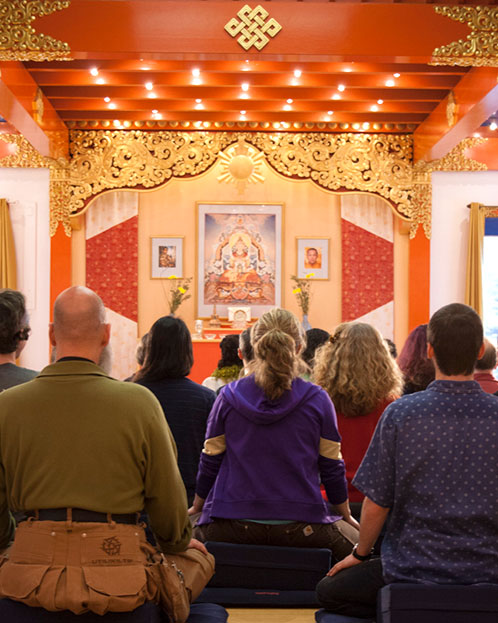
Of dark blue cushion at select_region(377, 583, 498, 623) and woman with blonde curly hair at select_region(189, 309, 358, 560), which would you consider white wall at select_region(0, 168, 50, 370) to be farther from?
dark blue cushion at select_region(377, 583, 498, 623)

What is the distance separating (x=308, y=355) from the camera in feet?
15.4

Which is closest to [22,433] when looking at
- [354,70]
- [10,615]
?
[10,615]

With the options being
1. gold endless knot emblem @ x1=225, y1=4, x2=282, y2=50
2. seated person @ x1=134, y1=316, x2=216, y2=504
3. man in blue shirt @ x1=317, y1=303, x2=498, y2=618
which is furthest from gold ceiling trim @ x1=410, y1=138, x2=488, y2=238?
man in blue shirt @ x1=317, y1=303, x2=498, y2=618

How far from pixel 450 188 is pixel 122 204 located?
485cm

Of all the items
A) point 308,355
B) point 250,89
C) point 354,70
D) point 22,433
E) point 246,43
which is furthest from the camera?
point 250,89

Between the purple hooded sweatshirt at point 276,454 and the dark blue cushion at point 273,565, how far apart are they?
0.44 feet

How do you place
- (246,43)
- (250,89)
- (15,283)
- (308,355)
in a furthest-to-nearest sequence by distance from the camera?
1. (15,283)
2. (250,89)
3. (246,43)
4. (308,355)

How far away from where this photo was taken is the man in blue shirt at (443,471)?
229cm

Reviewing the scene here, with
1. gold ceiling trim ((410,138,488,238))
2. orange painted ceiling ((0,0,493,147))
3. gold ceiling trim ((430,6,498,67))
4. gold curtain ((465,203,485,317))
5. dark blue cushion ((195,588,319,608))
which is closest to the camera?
dark blue cushion ((195,588,319,608))

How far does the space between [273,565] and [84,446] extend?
127 cm

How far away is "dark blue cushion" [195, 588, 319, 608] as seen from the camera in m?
3.05

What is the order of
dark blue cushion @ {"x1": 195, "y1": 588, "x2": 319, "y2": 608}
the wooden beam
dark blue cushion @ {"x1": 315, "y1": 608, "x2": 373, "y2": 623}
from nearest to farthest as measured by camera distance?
1. dark blue cushion @ {"x1": 315, "y1": 608, "x2": 373, "y2": 623}
2. dark blue cushion @ {"x1": 195, "y1": 588, "x2": 319, "y2": 608}
3. the wooden beam

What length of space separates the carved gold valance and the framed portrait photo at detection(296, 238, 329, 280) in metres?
0.82

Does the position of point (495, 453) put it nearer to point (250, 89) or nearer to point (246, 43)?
point (246, 43)
